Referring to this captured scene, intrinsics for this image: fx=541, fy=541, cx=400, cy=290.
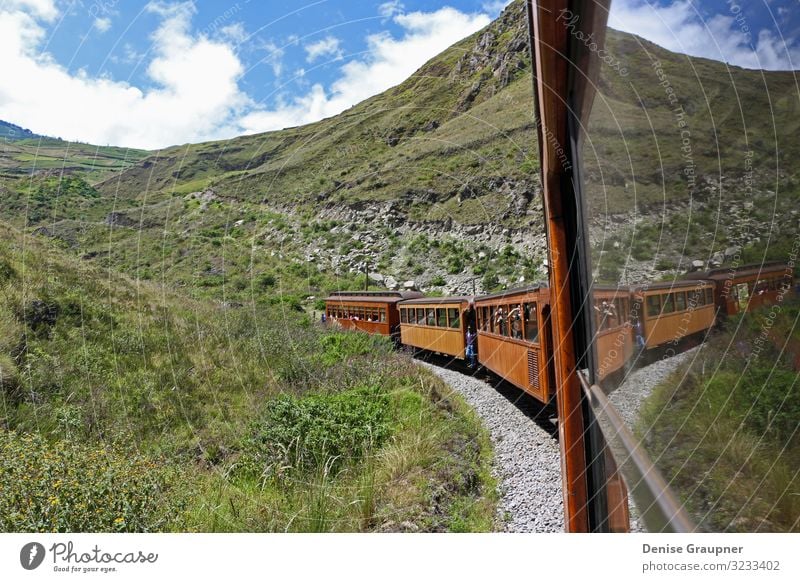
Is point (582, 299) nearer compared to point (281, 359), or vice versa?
point (582, 299)

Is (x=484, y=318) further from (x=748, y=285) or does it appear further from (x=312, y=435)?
(x=748, y=285)

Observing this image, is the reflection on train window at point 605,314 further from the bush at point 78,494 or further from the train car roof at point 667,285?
the bush at point 78,494

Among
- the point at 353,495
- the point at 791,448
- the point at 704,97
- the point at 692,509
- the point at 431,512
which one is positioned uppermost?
the point at 704,97

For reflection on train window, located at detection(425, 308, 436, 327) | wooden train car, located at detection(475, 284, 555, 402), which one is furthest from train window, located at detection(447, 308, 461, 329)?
wooden train car, located at detection(475, 284, 555, 402)

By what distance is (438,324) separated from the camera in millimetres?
12281

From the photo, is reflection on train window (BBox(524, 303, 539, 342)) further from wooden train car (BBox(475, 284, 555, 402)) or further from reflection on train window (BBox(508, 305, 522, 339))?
reflection on train window (BBox(508, 305, 522, 339))

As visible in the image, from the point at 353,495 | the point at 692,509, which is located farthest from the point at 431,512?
the point at 692,509

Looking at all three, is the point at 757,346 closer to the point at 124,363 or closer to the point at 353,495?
the point at 353,495

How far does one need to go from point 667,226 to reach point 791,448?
386 millimetres

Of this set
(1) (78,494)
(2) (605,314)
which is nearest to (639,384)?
(2) (605,314)

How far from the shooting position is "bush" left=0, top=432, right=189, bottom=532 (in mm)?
2557

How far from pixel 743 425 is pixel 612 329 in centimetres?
103

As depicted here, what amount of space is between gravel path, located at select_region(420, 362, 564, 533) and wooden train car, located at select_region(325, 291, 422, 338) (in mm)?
6415
